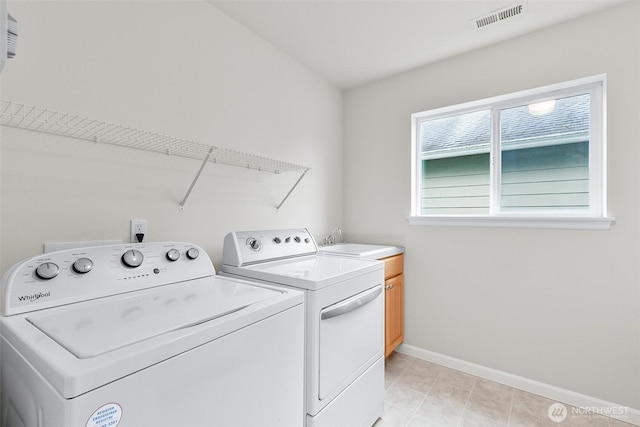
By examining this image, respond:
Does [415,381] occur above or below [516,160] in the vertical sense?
below

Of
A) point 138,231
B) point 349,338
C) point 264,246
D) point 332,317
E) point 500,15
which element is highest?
point 500,15

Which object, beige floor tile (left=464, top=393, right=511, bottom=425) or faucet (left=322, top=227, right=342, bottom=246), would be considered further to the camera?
faucet (left=322, top=227, right=342, bottom=246)

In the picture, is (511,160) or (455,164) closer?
(511,160)

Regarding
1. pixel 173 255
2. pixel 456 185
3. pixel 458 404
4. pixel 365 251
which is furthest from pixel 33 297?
pixel 456 185

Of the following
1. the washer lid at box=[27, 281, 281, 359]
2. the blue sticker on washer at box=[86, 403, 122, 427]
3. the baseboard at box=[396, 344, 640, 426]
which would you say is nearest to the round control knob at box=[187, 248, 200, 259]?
the washer lid at box=[27, 281, 281, 359]

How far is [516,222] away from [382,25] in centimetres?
162

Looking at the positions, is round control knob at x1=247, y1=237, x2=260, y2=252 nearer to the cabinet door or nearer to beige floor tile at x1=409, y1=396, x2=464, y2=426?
the cabinet door

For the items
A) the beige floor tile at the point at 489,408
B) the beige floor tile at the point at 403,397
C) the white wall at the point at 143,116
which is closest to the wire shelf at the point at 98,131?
the white wall at the point at 143,116

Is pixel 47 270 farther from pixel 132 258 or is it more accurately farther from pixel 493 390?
pixel 493 390

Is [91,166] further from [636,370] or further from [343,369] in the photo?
[636,370]

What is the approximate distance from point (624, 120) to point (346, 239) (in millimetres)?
2114

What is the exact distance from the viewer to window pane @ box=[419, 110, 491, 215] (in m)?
2.36

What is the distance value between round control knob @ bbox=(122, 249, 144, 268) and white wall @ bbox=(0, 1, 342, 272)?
24 centimetres

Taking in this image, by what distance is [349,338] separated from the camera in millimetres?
1473
